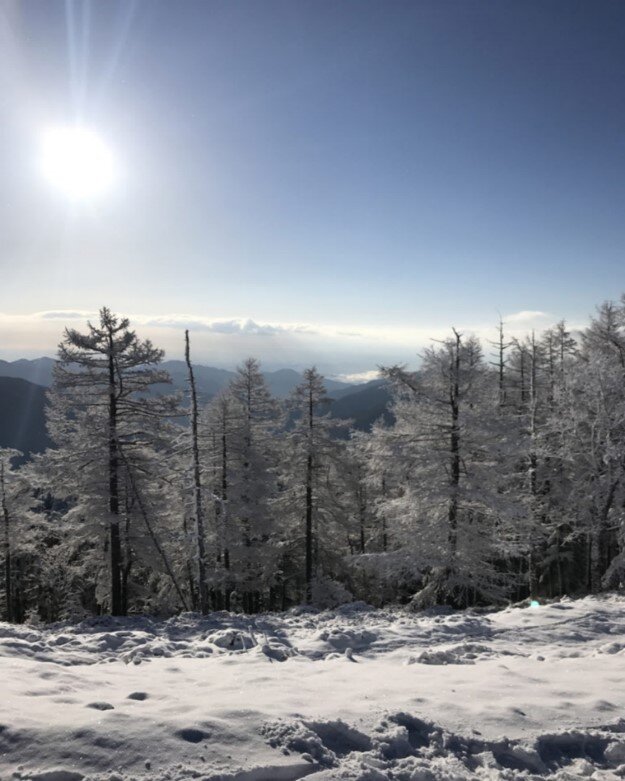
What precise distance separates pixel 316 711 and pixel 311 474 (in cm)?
1900

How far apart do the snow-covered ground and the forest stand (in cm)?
720

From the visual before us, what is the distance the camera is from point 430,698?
20.4 feet

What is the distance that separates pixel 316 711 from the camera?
5.65 m

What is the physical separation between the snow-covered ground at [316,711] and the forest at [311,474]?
7197 millimetres

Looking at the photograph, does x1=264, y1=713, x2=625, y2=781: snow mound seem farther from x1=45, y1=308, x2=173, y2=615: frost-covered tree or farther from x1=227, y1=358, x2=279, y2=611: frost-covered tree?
x1=227, y1=358, x2=279, y2=611: frost-covered tree

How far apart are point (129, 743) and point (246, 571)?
21.4 m

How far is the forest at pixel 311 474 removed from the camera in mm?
16984

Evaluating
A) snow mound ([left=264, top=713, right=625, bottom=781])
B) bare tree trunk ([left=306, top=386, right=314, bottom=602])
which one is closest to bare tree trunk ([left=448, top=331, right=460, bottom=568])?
bare tree trunk ([left=306, top=386, right=314, bottom=602])

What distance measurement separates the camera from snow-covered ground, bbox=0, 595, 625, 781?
4.41 meters

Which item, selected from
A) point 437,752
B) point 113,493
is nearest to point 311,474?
point 113,493

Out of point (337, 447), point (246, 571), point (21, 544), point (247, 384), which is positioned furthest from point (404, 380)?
point (21, 544)

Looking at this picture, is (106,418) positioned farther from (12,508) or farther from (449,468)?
(449,468)

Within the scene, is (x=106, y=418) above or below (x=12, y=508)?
above

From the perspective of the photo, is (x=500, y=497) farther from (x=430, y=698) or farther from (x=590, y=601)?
(x=430, y=698)
